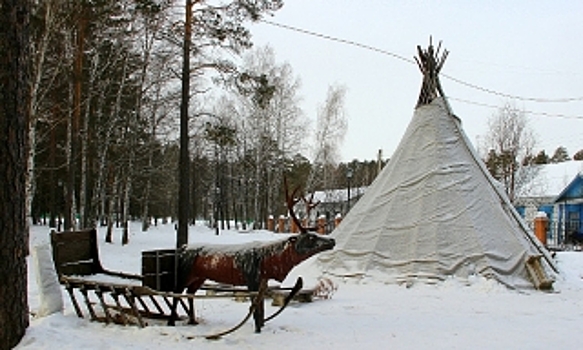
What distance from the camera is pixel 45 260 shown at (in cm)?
583

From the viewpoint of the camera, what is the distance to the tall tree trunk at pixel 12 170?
4.76m

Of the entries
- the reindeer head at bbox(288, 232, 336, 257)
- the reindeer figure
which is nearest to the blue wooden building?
the reindeer head at bbox(288, 232, 336, 257)

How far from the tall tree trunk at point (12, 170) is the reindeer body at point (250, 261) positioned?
76.0 inches

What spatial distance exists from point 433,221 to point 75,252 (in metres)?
6.96

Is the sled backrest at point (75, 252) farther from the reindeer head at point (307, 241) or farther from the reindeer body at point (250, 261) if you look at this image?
the reindeer head at point (307, 241)

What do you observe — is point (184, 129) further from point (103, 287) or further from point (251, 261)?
point (103, 287)

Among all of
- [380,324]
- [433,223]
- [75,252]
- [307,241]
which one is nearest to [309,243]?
[307,241]

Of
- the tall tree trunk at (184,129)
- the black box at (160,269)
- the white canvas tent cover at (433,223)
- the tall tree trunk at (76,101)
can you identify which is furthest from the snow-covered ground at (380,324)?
the tall tree trunk at (76,101)

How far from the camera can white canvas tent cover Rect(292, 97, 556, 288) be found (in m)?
10.1

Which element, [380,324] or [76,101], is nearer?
[380,324]

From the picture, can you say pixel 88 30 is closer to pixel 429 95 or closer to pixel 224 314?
pixel 429 95

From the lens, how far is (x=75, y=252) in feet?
21.6

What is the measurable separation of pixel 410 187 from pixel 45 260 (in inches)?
307

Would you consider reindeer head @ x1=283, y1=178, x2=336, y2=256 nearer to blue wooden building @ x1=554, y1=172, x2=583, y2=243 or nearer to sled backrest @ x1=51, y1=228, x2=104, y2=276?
sled backrest @ x1=51, y1=228, x2=104, y2=276
